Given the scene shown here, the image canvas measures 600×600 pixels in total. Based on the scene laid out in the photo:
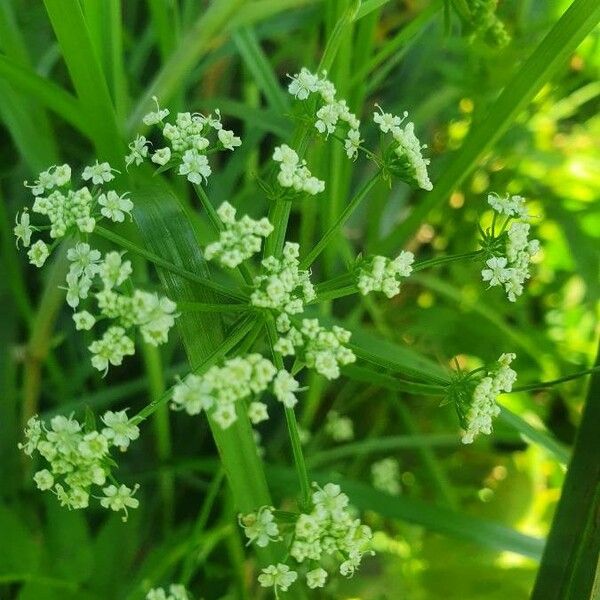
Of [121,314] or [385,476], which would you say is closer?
[121,314]

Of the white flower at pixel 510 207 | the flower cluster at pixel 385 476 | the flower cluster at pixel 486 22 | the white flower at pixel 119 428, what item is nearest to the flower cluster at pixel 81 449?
the white flower at pixel 119 428

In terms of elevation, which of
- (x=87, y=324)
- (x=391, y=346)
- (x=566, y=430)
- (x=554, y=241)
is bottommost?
(x=87, y=324)

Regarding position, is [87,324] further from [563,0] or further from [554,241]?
[554,241]

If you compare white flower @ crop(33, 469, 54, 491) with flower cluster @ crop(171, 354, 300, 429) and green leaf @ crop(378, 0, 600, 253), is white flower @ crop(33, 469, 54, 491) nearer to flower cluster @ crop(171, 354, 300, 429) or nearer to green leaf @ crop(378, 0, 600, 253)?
flower cluster @ crop(171, 354, 300, 429)

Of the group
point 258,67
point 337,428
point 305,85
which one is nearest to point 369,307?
point 337,428

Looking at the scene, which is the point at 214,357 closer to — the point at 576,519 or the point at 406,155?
the point at 406,155

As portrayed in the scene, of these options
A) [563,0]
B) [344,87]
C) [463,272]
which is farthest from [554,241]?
[344,87]

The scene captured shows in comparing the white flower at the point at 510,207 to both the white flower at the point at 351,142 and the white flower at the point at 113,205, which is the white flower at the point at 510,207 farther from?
the white flower at the point at 113,205
